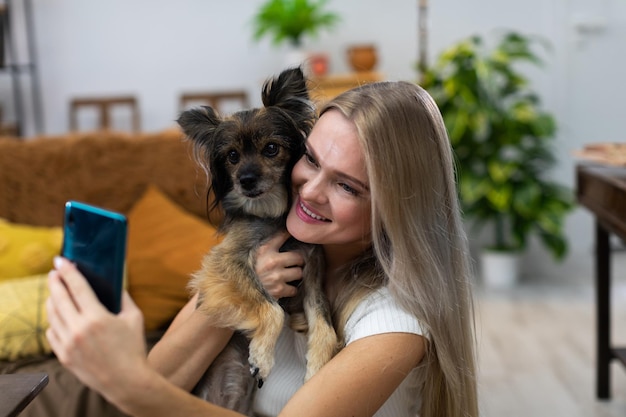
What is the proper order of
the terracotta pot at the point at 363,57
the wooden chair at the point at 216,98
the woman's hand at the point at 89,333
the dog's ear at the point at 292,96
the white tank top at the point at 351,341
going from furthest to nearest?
the wooden chair at the point at 216,98 < the terracotta pot at the point at 363,57 < the dog's ear at the point at 292,96 < the white tank top at the point at 351,341 < the woman's hand at the point at 89,333

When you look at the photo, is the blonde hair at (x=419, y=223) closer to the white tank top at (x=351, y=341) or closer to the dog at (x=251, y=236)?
the white tank top at (x=351, y=341)

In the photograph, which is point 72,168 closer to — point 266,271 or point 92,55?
point 266,271

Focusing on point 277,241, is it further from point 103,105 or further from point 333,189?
point 103,105

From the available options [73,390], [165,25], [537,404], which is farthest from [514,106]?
[73,390]

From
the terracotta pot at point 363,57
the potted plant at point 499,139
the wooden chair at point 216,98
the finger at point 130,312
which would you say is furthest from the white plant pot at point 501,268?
the finger at point 130,312

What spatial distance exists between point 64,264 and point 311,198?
523 millimetres

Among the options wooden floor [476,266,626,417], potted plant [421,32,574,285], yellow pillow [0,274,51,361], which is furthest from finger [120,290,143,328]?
potted plant [421,32,574,285]

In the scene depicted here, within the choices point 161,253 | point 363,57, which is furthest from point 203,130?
point 363,57

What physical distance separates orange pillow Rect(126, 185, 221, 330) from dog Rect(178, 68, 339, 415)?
34.4 inches

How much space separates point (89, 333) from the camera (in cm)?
82

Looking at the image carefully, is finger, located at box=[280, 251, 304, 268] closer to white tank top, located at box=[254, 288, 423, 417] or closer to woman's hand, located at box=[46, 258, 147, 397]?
white tank top, located at box=[254, 288, 423, 417]

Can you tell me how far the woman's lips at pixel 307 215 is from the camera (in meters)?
1.31

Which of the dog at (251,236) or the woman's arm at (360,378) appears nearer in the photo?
the woman's arm at (360,378)

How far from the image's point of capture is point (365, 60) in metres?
4.64
